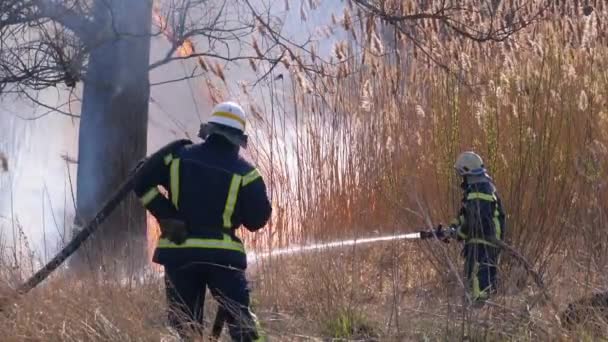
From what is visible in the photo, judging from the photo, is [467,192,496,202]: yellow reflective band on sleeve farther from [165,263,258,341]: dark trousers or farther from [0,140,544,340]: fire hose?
[165,263,258,341]: dark trousers

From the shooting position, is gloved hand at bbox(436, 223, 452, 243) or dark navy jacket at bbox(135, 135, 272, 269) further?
gloved hand at bbox(436, 223, 452, 243)

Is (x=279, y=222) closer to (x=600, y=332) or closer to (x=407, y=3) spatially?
(x=407, y=3)

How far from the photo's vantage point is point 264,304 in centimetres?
726

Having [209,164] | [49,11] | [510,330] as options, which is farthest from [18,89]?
[510,330]

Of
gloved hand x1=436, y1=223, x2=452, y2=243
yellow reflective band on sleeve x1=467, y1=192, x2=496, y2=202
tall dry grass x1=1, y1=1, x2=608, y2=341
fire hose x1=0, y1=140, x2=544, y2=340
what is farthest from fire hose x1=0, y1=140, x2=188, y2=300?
yellow reflective band on sleeve x1=467, y1=192, x2=496, y2=202

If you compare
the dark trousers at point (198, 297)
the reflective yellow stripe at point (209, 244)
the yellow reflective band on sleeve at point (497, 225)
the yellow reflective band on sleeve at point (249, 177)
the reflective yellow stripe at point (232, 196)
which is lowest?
the dark trousers at point (198, 297)

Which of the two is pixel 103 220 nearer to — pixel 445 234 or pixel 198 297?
pixel 198 297

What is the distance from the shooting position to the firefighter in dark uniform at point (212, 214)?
18.7 feet

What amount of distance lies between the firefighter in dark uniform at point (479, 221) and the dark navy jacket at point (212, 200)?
1524 mm

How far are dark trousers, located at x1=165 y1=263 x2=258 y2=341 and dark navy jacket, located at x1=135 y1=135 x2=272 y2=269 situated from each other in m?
0.06

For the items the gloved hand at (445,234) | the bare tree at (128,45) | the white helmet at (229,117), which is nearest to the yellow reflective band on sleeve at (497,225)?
the gloved hand at (445,234)

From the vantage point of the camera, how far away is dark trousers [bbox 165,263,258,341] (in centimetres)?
562

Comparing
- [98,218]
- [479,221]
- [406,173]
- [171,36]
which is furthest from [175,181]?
[171,36]

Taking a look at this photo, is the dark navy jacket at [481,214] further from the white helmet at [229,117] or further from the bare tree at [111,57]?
the bare tree at [111,57]
